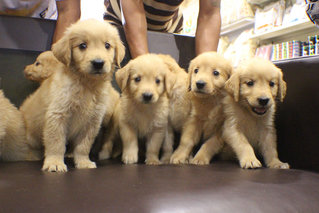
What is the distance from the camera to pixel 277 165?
152cm

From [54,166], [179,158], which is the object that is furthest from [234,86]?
[54,166]

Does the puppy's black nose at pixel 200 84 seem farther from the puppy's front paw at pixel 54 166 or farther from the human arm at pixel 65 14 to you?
the human arm at pixel 65 14

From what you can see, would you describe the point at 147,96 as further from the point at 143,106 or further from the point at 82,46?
the point at 82,46

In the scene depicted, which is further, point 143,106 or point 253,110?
point 143,106

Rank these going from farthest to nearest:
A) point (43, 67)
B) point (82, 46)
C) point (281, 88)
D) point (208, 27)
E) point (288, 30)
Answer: point (288, 30), point (208, 27), point (43, 67), point (281, 88), point (82, 46)

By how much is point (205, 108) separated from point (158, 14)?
106 centimetres

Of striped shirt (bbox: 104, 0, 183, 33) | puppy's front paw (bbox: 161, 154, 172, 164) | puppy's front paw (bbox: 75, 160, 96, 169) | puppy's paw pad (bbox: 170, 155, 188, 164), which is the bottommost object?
puppy's front paw (bbox: 161, 154, 172, 164)

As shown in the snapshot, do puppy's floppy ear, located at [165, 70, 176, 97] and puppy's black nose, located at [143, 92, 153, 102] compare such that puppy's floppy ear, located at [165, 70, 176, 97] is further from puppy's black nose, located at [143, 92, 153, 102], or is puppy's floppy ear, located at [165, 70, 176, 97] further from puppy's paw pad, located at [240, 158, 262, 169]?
puppy's paw pad, located at [240, 158, 262, 169]

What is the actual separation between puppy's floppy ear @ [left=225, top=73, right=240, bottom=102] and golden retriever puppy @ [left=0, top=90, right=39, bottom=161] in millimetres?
1198

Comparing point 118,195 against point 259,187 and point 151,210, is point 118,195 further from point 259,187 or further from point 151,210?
point 259,187

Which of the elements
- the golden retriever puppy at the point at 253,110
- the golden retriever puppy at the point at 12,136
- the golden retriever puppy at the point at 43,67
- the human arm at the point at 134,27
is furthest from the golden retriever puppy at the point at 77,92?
the golden retriever puppy at the point at 253,110

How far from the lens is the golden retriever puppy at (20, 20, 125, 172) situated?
1.41 metres

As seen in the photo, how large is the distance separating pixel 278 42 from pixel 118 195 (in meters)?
3.61

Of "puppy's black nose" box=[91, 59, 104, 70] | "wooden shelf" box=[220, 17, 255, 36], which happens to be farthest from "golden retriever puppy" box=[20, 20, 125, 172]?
"wooden shelf" box=[220, 17, 255, 36]
